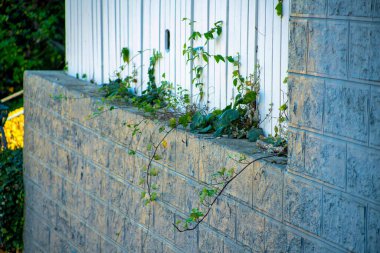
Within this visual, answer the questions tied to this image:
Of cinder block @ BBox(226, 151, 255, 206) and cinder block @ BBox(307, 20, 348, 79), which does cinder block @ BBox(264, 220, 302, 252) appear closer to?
cinder block @ BBox(226, 151, 255, 206)

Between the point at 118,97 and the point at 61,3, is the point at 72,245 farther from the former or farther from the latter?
the point at 61,3

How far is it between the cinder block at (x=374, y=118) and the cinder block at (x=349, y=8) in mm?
276

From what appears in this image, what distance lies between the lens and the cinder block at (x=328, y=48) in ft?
9.42

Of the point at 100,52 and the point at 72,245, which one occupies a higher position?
the point at 100,52

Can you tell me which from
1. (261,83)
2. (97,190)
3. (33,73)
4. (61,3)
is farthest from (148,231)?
(61,3)

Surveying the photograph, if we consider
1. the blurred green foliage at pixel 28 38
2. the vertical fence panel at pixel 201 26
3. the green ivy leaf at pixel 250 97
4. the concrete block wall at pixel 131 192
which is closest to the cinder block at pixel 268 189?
the concrete block wall at pixel 131 192

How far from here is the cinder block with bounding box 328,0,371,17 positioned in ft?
9.04

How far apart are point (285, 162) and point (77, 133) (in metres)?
2.86

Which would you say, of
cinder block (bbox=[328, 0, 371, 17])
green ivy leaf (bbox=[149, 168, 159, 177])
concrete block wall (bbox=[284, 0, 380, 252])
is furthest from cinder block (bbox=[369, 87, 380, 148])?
green ivy leaf (bbox=[149, 168, 159, 177])

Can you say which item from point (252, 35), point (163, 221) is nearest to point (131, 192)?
point (163, 221)

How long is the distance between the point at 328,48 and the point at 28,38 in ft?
35.0

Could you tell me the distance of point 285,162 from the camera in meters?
3.38

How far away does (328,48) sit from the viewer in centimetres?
295

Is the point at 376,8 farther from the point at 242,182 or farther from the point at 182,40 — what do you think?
the point at 182,40
